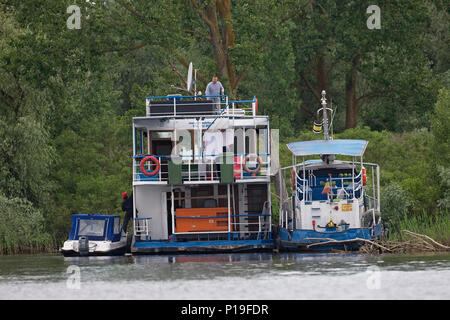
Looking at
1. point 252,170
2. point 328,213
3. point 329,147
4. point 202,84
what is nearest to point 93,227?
point 252,170

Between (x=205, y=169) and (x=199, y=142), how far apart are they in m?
1.20

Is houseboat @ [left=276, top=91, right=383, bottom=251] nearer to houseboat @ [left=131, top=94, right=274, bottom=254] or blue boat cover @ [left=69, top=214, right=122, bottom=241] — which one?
houseboat @ [left=131, top=94, right=274, bottom=254]

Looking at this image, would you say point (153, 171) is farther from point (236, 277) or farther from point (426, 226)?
point (426, 226)

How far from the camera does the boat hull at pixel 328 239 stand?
31.8 metres

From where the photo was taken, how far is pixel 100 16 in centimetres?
4422

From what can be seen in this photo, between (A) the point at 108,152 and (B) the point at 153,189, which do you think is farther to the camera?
(A) the point at 108,152

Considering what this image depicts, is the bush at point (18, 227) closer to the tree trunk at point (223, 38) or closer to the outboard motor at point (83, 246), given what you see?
the outboard motor at point (83, 246)

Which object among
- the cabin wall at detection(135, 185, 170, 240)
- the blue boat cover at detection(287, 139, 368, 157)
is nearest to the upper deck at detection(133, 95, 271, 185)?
the cabin wall at detection(135, 185, 170, 240)

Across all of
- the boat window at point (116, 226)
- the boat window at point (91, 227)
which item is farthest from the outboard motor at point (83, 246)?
the boat window at point (116, 226)
